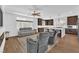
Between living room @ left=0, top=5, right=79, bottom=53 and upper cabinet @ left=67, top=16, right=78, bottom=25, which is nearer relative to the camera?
living room @ left=0, top=5, right=79, bottom=53

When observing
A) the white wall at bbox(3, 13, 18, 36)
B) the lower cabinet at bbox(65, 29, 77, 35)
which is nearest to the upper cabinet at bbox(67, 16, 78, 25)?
the lower cabinet at bbox(65, 29, 77, 35)

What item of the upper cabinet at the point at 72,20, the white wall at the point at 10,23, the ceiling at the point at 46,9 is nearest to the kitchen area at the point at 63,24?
the upper cabinet at the point at 72,20

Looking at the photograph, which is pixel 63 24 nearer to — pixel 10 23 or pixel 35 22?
pixel 35 22

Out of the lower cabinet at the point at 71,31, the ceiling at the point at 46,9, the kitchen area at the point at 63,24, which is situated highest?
the ceiling at the point at 46,9

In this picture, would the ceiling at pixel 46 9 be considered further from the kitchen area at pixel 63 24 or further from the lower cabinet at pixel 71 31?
the lower cabinet at pixel 71 31

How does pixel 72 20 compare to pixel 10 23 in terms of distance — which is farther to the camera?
pixel 72 20

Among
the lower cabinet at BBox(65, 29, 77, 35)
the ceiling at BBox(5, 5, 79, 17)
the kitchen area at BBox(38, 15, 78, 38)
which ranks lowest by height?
the lower cabinet at BBox(65, 29, 77, 35)

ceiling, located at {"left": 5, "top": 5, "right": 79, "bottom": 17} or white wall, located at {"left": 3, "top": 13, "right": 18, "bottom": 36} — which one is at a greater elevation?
ceiling, located at {"left": 5, "top": 5, "right": 79, "bottom": 17}

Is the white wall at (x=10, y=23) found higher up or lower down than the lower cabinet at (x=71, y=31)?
higher up

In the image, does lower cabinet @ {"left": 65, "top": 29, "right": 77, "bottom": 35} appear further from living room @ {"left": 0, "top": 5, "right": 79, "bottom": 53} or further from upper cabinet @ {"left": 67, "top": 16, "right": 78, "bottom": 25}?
upper cabinet @ {"left": 67, "top": 16, "right": 78, "bottom": 25}

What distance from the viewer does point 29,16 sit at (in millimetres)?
2354

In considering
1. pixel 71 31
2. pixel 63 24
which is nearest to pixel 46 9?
pixel 63 24
